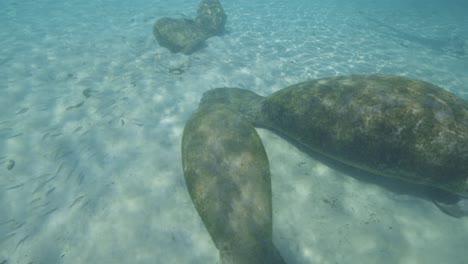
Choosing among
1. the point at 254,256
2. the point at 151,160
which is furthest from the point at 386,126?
the point at 151,160

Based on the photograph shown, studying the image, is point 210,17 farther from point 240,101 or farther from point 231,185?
point 231,185

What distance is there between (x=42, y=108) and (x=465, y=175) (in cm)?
1073

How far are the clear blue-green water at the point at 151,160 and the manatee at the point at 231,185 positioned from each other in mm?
389

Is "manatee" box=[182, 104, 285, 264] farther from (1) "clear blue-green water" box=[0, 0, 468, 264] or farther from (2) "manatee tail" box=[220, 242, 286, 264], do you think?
(1) "clear blue-green water" box=[0, 0, 468, 264]

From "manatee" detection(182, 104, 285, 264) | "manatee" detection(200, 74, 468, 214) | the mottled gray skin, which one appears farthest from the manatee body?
the mottled gray skin

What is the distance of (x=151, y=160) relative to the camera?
6.11m

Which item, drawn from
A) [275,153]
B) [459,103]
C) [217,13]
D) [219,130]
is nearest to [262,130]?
[275,153]

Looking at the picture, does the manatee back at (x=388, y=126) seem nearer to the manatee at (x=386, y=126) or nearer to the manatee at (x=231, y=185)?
the manatee at (x=386, y=126)

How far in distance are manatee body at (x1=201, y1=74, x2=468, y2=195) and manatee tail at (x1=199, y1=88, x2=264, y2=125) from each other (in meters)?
0.77

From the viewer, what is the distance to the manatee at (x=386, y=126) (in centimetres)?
436

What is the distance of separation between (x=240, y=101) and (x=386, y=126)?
150 inches

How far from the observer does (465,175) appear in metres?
4.29

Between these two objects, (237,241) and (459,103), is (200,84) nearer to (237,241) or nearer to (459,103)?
(237,241)

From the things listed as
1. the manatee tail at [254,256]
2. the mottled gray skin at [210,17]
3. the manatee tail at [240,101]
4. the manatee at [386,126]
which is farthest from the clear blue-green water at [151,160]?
the mottled gray skin at [210,17]
